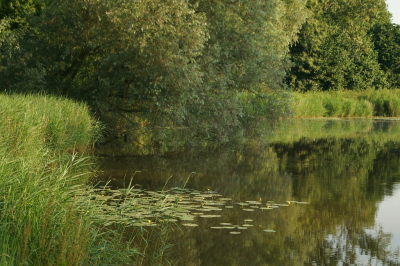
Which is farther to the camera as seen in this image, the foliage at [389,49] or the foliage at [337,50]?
the foliage at [389,49]

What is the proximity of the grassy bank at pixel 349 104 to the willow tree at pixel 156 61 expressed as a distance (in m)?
17.0

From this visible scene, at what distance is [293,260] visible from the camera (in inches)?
231

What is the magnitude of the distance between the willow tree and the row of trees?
0.03 m

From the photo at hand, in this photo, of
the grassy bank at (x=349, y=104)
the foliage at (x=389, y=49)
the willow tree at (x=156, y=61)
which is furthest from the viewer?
the foliage at (x=389, y=49)

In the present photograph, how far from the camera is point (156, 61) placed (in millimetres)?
13891

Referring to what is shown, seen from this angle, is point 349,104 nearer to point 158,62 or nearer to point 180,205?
point 158,62

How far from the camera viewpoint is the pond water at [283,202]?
241 inches

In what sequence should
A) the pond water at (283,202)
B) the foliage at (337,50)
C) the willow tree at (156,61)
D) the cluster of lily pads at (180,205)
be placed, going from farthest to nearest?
1. the foliage at (337,50)
2. the willow tree at (156,61)
3. the cluster of lily pads at (180,205)
4. the pond water at (283,202)

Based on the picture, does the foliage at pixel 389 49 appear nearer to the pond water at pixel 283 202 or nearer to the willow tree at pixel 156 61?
the pond water at pixel 283 202

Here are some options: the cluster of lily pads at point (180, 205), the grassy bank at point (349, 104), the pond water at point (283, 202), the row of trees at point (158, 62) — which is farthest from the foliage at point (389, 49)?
the cluster of lily pads at point (180, 205)

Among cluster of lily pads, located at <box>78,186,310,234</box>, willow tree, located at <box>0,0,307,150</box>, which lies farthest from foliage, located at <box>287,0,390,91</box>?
cluster of lily pads, located at <box>78,186,310,234</box>

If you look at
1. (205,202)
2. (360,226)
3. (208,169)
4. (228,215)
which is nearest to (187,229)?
(228,215)

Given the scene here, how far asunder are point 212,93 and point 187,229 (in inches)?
372

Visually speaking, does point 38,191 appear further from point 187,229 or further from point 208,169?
point 208,169
